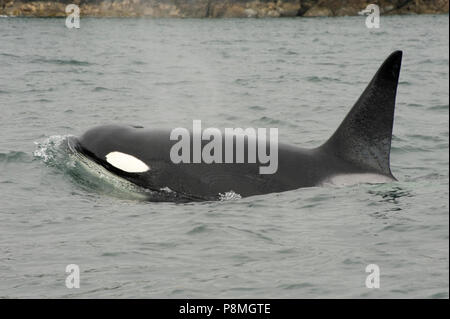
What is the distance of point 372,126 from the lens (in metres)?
9.19

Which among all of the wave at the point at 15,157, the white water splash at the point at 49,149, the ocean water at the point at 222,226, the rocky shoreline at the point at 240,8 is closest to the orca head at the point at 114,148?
the ocean water at the point at 222,226

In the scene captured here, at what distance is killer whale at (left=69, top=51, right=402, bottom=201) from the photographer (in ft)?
30.1

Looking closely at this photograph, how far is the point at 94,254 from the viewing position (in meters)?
7.91

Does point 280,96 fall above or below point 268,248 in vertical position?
above

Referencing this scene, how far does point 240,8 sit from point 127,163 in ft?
268

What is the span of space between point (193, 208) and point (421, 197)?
265 cm

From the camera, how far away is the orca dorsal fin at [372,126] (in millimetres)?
8977

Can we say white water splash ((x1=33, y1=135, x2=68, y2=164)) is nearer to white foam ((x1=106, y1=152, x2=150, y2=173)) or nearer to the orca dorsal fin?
white foam ((x1=106, y1=152, x2=150, y2=173))

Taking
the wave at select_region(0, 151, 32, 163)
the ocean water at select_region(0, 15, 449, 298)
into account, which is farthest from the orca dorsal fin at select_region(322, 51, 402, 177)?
the wave at select_region(0, 151, 32, 163)

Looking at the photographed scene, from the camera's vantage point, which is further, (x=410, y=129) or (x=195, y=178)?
(x=410, y=129)

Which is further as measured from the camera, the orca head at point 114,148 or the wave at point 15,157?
the wave at point 15,157

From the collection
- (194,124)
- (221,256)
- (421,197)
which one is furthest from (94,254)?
(194,124)

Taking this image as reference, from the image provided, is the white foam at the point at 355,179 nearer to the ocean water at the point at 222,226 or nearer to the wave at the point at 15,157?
the ocean water at the point at 222,226
